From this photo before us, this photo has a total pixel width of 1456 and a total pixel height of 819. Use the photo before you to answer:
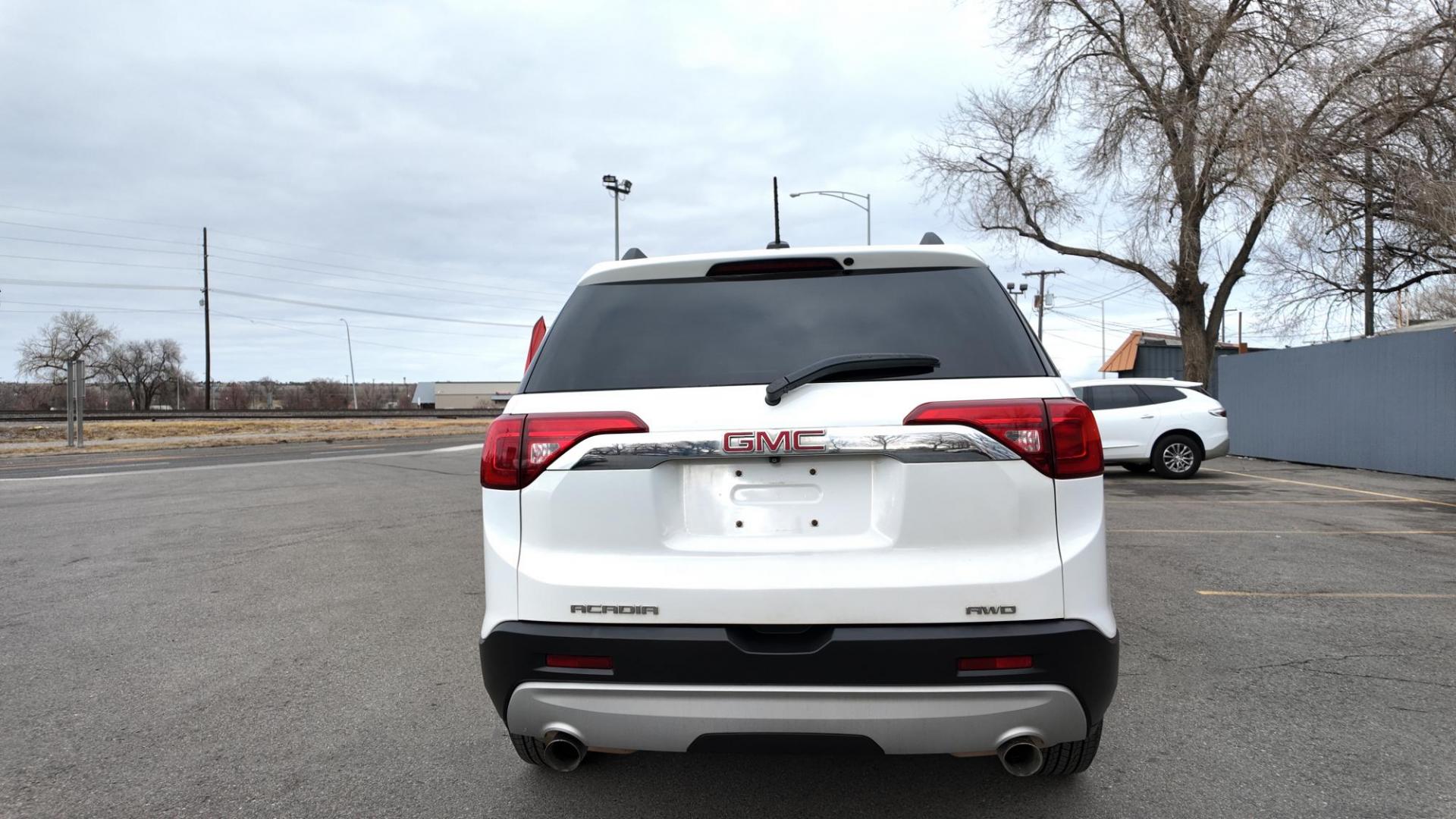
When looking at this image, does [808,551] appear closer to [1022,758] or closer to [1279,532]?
[1022,758]

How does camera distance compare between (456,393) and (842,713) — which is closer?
(842,713)

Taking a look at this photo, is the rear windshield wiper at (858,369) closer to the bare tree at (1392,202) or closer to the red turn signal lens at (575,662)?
the red turn signal lens at (575,662)

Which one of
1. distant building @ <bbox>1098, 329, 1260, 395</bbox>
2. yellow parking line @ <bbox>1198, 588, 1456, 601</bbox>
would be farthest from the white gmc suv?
distant building @ <bbox>1098, 329, 1260, 395</bbox>

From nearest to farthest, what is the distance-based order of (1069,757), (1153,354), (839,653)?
(839,653)
(1069,757)
(1153,354)

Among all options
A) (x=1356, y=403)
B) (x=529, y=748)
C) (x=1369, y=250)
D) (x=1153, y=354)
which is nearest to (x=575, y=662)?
(x=529, y=748)

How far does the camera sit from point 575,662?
2553 mm

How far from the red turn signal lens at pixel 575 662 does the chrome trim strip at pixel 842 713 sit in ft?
0.15

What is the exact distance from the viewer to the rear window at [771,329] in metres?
2.66

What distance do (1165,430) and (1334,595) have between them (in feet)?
28.6

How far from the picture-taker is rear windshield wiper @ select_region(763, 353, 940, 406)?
2.55 m

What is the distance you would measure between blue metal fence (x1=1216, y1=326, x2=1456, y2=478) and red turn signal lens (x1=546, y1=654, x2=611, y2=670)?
16.1m

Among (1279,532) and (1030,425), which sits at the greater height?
(1030,425)

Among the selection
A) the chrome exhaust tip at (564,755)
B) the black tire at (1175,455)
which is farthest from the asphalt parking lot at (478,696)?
the black tire at (1175,455)

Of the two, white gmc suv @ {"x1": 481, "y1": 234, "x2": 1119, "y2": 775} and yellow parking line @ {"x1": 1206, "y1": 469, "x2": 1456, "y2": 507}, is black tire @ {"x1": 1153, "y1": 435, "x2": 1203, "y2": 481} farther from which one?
white gmc suv @ {"x1": 481, "y1": 234, "x2": 1119, "y2": 775}
